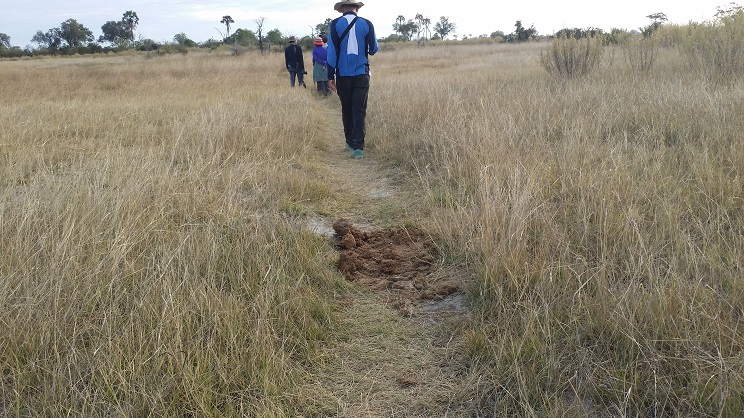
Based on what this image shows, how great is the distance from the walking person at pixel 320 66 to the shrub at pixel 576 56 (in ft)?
19.0

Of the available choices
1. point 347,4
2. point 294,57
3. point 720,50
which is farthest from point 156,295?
point 294,57

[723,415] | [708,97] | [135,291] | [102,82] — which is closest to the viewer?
[723,415]

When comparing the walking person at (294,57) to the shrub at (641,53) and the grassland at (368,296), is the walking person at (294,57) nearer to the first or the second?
the shrub at (641,53)

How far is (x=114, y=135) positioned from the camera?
21.3ft

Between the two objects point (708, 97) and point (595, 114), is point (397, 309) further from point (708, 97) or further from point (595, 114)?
point (708, 97)

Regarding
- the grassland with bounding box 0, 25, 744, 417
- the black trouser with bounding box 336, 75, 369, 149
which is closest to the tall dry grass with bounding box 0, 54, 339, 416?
the grassland with bounding box 0, 25, 744, 417

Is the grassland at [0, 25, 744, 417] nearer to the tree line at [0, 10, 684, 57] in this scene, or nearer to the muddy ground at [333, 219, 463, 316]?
the muddy ground at [333, 219, 463, 316]

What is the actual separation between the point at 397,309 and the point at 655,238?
1468 millimetres

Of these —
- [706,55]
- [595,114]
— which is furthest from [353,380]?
[706,55]

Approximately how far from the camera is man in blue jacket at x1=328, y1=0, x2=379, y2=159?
6242mm

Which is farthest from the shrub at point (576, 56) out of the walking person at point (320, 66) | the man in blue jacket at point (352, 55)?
the man in blue jacket at point (352, 55)

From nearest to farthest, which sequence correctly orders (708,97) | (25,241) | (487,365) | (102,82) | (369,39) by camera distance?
(487,365) < (25,241) < (708,97) < (369,39) < (102,82)

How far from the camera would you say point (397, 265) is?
3.16 metres

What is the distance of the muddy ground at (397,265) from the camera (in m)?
2.74
